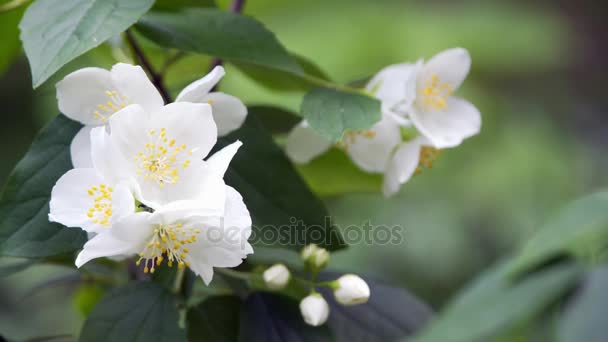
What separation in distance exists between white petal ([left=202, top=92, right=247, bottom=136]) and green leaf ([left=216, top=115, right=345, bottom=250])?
0.03 m

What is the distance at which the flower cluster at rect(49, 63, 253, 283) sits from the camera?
0.62 metres

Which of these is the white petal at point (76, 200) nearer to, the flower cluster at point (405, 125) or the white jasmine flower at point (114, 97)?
the white jasmine flower at point (114, 97)

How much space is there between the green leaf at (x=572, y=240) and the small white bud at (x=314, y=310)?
0.86 ft

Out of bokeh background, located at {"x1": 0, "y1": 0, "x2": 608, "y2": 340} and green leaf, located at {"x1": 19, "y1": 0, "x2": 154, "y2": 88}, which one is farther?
bokeh background, located at {"x1": 0, "y1": 0, "x2": 608, "y2": 340}

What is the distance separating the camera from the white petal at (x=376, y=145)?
0.93 m

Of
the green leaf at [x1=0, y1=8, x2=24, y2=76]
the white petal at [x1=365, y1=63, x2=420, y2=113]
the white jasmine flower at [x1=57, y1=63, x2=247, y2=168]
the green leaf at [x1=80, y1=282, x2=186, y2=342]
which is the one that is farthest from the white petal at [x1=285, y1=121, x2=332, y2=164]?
the green leaf at [x1=0, y1=8, x2=24, y2=76]

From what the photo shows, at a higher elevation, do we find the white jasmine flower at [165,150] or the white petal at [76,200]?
the white jasmine flower at [165,150]

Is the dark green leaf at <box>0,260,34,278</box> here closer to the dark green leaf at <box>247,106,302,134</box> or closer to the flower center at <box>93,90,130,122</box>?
the flower center at <box>93,90,130,122</box>

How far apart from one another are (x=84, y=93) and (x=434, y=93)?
1.58 ft

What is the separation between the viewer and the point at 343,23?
134 inches

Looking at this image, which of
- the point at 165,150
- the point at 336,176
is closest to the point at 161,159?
the point at 165,150

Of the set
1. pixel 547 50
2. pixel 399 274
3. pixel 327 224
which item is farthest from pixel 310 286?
pixel 547 50

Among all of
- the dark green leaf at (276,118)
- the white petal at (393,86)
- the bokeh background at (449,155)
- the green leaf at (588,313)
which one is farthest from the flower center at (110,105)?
the bokeh background at (449,155)

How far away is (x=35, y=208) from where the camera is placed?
67cm
